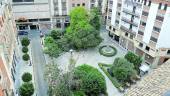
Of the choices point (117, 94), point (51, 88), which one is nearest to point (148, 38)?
point (117, 94)

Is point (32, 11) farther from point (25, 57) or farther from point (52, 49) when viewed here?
point (52, 49)

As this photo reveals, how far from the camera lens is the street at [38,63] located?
48.3 meters

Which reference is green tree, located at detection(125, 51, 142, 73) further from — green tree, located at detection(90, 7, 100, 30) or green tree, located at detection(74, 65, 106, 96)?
Answer: green tree, located at detection(90, 7, 100, 30)

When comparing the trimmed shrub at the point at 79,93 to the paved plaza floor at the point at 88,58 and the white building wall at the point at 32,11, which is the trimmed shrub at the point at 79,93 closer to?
the paved plaza floor at the point at 88,58

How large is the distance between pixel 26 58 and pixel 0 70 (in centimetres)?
1964

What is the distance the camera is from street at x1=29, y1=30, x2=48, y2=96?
159ft

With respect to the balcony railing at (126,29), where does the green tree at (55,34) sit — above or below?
below

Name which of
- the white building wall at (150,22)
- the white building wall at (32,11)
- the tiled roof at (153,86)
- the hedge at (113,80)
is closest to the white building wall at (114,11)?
the white building wall at (150,22)

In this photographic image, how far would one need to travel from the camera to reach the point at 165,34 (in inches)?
1948

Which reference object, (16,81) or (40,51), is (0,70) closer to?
(16,81)

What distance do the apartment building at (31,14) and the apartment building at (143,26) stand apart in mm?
19349

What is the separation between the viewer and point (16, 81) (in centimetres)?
4909

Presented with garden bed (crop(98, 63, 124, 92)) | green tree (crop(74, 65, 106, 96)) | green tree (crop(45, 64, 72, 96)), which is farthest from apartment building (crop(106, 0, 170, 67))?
green tree (crop(45, 64, 72, 96))

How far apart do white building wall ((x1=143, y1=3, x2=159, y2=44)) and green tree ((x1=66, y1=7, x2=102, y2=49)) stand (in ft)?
41.8
